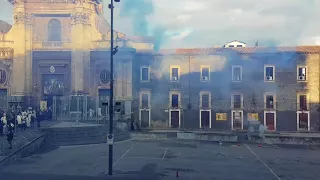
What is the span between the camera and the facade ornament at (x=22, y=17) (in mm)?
38375

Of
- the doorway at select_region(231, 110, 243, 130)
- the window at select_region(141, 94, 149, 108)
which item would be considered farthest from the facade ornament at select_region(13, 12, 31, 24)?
the doorway at select_region(231, 110, 243, 130)

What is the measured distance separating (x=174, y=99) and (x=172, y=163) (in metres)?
21.1

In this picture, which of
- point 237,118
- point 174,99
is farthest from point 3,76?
point 237,118

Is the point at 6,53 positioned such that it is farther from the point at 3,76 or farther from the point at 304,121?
the point at 304,121

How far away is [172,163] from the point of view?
19.4 metres

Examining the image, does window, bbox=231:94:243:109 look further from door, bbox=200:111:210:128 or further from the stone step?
the stone step

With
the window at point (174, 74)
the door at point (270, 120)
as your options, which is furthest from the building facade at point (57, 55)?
the door at point (270, 120)

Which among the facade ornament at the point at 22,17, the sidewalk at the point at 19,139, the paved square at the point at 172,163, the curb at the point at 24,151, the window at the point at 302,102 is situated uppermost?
the facade ornament at the point at 22,17

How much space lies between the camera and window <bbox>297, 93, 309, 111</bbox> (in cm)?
3847

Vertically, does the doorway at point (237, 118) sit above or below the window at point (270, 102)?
below

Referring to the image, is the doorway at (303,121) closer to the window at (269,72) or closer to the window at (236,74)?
the window at (269,72)

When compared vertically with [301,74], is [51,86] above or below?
below

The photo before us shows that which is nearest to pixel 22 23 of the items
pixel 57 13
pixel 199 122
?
pixel 57 13

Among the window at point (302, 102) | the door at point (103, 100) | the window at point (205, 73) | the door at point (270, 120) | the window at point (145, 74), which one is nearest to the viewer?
the door at point (103, 100)
